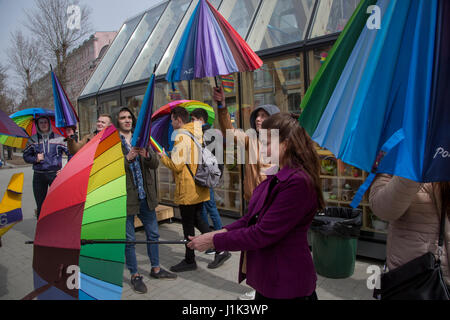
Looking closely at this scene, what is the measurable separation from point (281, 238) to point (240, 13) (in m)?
5.98

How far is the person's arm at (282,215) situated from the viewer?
1.66 metres

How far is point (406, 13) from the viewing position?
1203mm

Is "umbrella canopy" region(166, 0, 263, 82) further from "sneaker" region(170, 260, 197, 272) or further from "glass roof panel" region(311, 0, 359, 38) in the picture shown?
"sneaker" region(170, 260, 197, 272)

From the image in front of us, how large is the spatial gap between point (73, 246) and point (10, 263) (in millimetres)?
4519

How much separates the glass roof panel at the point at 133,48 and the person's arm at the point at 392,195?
7.56 m

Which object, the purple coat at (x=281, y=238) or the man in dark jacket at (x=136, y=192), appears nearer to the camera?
the purple coat at (x=281, y=238)

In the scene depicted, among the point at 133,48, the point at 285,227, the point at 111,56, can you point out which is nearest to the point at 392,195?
the point at 285,227

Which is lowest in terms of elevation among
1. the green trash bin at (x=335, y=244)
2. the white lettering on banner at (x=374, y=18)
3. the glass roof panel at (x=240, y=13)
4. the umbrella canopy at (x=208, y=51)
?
the green trash bin at (x=335, y=244)

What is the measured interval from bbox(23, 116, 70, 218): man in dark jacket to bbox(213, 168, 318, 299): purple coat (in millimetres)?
4632

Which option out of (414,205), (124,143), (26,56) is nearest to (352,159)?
(414,205)

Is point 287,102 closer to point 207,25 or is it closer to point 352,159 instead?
point 207,25

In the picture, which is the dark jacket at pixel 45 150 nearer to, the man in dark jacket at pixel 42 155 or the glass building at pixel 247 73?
the man in dark jacket at pixel 42 155

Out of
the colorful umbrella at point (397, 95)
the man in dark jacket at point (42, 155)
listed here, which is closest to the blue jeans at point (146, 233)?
the man in dark jacket at point (42, 155)

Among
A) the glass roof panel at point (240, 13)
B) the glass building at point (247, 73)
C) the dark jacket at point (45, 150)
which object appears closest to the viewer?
the glass building at point (247, 73)
